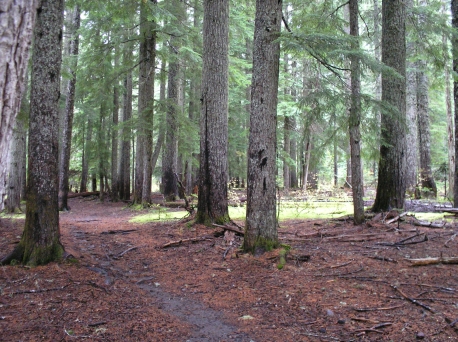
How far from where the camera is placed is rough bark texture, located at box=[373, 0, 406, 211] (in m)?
9.07

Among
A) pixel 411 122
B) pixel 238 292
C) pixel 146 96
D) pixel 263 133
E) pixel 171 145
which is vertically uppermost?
pixel 146 96

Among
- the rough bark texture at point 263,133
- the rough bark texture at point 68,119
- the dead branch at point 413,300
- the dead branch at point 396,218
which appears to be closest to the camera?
the dead branch at point 413,300

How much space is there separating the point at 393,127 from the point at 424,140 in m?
9.25

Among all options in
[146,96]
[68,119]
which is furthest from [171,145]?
[68,119]

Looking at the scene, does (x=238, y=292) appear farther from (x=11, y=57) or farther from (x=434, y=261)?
(x=11, y=57)

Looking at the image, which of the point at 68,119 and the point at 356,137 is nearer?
the point at 356,137

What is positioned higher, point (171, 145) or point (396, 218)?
point (171, 145)

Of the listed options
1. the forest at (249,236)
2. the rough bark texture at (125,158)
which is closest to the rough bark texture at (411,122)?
the forest at (249,236)

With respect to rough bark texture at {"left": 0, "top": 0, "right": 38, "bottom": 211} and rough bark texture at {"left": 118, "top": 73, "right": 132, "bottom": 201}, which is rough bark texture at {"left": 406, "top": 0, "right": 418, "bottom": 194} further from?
rough bark texture at {"left": 0, "top": 0, "right": 38, "bottom": 211}

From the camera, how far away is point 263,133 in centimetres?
607

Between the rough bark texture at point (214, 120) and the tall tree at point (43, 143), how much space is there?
12.1ft

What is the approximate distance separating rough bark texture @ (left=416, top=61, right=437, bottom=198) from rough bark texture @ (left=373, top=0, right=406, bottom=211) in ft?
24.0

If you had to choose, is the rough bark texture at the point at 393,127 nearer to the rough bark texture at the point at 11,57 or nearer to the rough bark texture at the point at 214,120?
the rough bark texture at the point at 214,120

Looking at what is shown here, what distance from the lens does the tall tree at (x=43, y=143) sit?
5301mm
